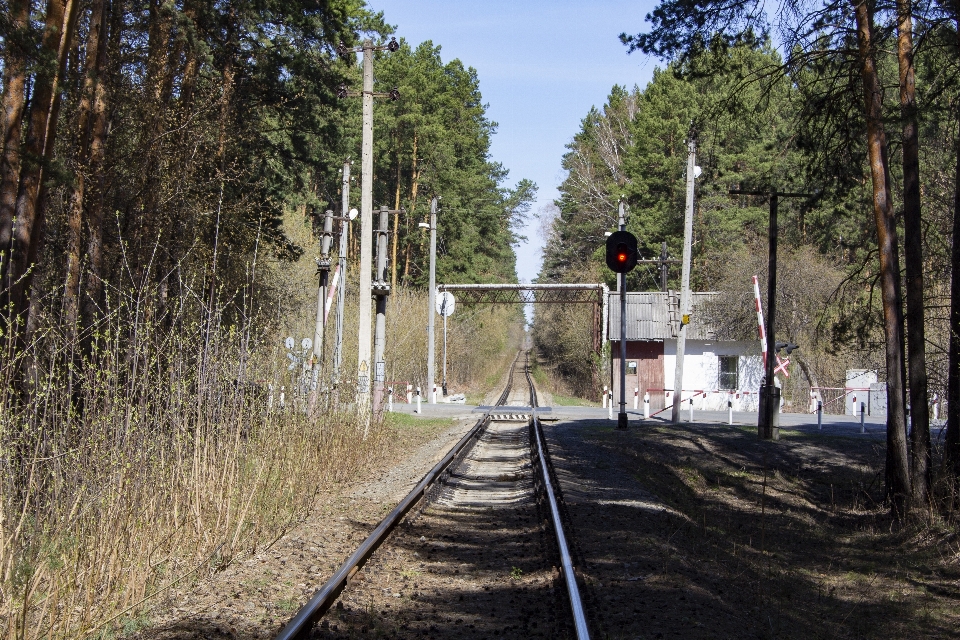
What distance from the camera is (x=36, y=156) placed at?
11133 millimetres

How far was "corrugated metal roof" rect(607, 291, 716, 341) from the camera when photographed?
4172 cm

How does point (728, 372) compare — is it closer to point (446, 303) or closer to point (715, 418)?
point (715, 418)

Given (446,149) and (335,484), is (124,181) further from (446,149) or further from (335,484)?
(446,149)

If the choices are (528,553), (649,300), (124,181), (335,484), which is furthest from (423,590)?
(649,300)

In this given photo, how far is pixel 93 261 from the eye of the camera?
14.2m

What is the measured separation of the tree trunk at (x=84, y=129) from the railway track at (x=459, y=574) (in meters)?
6.63

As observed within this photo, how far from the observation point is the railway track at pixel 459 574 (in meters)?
5.72

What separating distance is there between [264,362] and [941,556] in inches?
290

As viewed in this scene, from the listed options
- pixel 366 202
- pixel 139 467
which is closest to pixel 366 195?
pixel 366 202

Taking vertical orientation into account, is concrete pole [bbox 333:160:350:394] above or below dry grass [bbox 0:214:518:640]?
above

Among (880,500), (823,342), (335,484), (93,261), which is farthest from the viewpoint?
(823,342)

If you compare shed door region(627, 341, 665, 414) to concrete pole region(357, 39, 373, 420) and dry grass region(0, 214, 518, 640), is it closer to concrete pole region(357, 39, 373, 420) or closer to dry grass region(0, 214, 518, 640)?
concrete pole region(357, 39, 373, 420)

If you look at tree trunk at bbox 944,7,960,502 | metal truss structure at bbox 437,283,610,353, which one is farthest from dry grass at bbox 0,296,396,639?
metal truss structure at bbox 437,283,610,353

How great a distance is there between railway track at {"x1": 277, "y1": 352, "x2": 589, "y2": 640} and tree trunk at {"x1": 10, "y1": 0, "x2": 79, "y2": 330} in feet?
18.3
